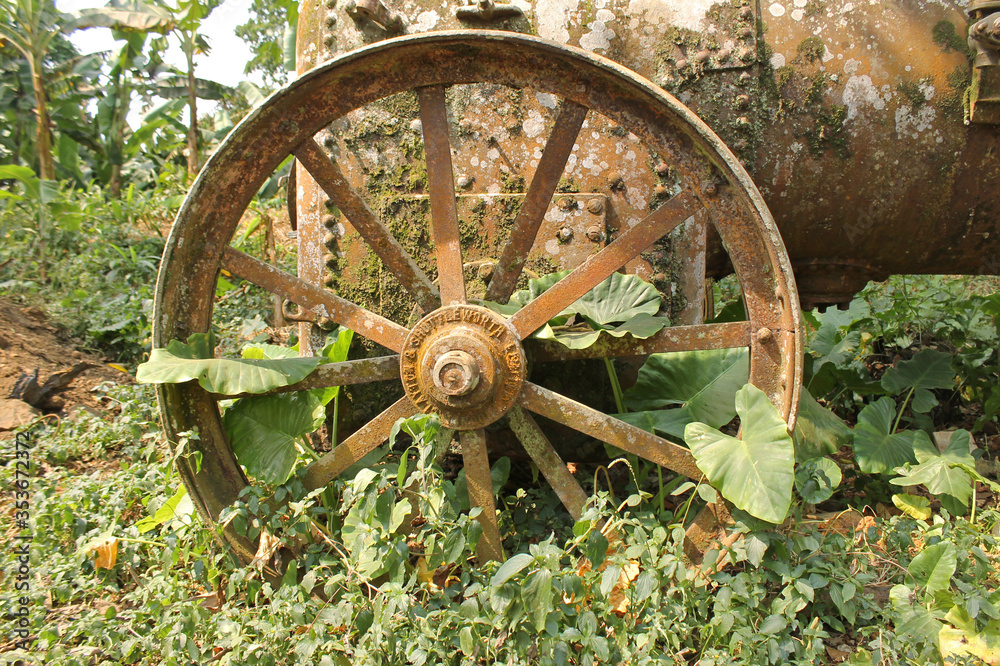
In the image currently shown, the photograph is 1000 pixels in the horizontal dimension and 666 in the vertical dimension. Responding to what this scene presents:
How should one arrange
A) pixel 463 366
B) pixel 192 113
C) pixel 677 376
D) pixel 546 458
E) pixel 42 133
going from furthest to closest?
pixel 192 113 → pixel 42 133 → pixel 677 376 → pixel 546 458 → pixel 463 366

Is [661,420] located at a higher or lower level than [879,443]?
higher

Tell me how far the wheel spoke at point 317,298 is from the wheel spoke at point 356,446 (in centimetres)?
19

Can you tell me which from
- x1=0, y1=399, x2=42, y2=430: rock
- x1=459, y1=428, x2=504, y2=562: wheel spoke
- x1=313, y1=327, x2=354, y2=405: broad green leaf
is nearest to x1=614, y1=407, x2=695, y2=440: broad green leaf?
x1=459, y1=428, x2=504, y2=562: wheel spoke

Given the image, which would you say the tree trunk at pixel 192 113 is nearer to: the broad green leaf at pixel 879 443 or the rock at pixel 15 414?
the rock at pixel 15 414

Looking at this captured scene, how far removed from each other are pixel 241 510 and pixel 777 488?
1.45m

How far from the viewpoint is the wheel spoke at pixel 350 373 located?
210 cm

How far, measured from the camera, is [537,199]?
2.05 m

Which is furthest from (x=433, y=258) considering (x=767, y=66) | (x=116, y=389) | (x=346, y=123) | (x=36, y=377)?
(x=36, y=377)

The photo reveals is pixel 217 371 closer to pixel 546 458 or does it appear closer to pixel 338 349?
pixel 338 349

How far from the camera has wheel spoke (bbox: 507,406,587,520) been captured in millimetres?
2076

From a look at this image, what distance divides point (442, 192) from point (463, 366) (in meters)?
0.52

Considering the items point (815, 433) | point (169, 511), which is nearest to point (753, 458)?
point (815, 433)

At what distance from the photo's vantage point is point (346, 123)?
2.39m

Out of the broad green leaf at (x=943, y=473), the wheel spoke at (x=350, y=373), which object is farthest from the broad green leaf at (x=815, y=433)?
the wheel spoke at (x=350, y=373)
